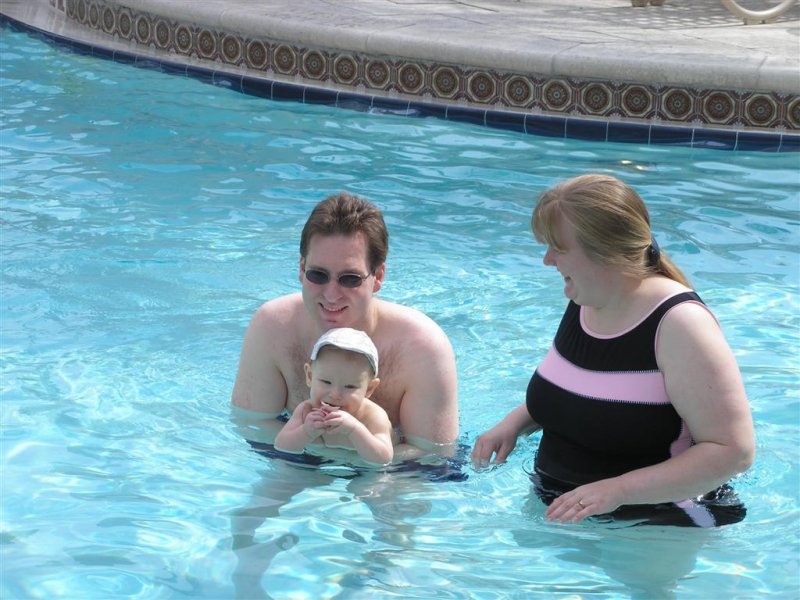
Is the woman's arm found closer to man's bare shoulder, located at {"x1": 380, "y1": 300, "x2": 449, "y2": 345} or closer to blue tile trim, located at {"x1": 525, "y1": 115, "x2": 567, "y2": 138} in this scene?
man's bare shoulder, located at {"x1": 380, "y1": 300, "x2": 449, "y2": 345}

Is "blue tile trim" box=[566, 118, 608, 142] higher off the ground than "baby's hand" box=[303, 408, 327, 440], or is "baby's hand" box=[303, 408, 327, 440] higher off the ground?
"blue tile trim" box=[566, 118, 608, 142]

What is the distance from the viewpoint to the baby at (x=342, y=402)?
371 cm

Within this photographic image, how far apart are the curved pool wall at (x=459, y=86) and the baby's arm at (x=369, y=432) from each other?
18.4 ft

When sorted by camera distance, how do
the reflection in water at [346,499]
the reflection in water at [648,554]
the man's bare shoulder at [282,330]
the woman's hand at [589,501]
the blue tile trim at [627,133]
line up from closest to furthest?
the woman's hand at [589,501], the reflection in water at [648,554], the reflection in water at [346,499], the man's bare shoulder at [282,330], the blue tile trim at [627,133]

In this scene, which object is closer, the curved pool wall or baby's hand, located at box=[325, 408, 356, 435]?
baby's hand, located at box=[325, 408, 356, 435]

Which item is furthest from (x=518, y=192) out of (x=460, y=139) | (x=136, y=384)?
(x=136, y=384)

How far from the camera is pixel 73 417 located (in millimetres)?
5016

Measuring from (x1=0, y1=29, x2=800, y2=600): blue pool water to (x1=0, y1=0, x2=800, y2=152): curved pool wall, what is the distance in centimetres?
18

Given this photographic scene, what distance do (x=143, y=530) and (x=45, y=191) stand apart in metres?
4.25

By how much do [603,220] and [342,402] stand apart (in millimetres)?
1022

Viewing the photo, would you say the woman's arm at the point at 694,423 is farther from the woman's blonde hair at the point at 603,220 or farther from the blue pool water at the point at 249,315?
the blue pool water at the point at 249,315

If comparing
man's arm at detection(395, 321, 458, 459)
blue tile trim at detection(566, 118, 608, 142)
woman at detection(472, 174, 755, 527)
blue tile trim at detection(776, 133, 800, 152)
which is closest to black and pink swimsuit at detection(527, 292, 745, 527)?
woman at detection(472, 174, 755, 527)

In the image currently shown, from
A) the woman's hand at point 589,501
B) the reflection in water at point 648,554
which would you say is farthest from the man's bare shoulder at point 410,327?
the woman's hand at point 589,501

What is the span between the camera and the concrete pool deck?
8883 millimetres
